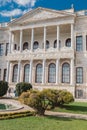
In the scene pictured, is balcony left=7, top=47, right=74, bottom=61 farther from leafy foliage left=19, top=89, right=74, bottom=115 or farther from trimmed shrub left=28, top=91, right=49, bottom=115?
trimmed shrub left=28, top=91, right=49, bottom=115

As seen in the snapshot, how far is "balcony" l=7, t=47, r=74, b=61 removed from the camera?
1061 inches

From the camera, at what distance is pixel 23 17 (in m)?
30.8

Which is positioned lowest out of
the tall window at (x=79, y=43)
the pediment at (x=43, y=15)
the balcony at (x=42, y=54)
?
the balcony at (x=42, y=54)

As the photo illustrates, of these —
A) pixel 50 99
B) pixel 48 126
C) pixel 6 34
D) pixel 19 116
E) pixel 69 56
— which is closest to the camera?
pixel 48 126

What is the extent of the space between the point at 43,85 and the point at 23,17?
A: 36.4 ft

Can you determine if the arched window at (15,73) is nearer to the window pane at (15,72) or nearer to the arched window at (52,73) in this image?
the window pane at (15,72)

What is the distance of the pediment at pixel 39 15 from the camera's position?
93.7 ft

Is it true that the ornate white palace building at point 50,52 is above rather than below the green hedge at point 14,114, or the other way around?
above

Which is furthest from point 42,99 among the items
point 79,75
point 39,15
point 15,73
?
point 39,15

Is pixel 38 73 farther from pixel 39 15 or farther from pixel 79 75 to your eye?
pixel 39 15

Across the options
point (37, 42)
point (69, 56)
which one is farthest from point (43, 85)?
point (37, 42)

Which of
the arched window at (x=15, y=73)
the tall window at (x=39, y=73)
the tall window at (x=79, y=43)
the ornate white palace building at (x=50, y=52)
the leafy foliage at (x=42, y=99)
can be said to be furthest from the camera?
the arched window at (x=15, y=73)

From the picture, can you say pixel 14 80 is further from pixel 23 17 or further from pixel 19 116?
pixel 19 116

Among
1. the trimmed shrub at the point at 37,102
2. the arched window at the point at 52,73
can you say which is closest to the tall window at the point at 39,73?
the arched window at the point at 52,73
